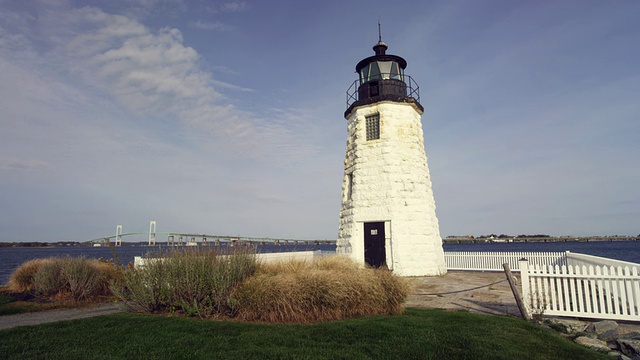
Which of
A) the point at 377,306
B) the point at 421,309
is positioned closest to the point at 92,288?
the point at 377,306

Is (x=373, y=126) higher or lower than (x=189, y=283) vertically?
higher

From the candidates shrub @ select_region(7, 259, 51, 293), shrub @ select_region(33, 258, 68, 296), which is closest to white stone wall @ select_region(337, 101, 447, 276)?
shrub @ select_region(33, 258, 68, 296)

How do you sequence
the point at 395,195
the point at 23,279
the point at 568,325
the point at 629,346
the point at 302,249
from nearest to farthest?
the point at 629,346, the point at 568,325, the point at 23,279, the point at 395,195, the point at 302,249

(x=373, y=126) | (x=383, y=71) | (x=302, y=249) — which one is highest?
(x=383, y=71)

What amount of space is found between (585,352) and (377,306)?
356 cm

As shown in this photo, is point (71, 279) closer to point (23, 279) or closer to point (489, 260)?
point (23, 279)

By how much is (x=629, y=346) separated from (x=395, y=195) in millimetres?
9829

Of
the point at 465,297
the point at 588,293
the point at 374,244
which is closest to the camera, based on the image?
the point at 588,293

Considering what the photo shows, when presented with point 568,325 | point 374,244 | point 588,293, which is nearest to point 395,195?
point 374,244

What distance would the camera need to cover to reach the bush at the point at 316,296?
23.4 ft

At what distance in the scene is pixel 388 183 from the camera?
51.0 ft

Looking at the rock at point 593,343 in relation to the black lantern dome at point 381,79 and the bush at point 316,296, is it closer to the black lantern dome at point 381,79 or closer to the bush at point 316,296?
the bush at point 316,296

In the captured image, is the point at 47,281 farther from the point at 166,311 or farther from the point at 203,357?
the point at 203,357

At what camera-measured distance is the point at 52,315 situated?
26.9ft
